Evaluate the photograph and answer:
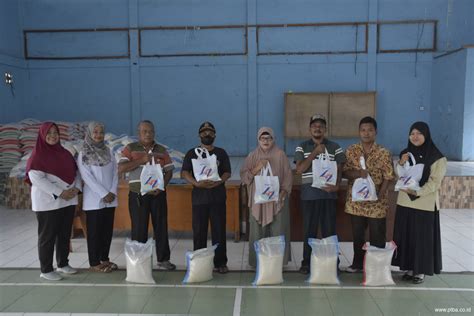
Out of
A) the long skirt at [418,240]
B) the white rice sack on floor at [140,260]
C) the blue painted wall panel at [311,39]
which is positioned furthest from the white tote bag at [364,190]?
the blue painted wall panel at [311,39]

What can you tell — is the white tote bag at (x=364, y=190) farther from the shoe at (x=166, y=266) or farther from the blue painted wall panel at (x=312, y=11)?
the blue painted wall panel at (x=312, y=11)

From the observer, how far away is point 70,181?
3.27 meters

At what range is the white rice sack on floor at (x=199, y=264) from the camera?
315cm

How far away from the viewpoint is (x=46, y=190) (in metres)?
3.09

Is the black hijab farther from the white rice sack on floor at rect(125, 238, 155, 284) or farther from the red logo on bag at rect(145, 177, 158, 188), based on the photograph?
the white rice sack on floor at rect(125, 238, 155, 284)

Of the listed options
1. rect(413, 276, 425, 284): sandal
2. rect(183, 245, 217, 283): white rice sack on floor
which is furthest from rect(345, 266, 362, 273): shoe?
rect(183, 245, 217, 283): white rice sack on floor

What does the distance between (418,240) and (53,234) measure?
2.98 metres

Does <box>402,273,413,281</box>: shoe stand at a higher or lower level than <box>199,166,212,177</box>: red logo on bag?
lower

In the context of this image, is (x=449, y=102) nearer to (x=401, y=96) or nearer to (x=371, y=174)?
(x=401, y=96)

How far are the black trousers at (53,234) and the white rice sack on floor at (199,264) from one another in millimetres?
1100

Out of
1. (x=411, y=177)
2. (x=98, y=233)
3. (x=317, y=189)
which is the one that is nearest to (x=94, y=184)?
Result: (x=98, y=233)

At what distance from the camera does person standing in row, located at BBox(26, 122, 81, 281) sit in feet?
10.2

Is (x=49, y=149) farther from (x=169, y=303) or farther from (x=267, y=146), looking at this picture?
(x=267, y=146)

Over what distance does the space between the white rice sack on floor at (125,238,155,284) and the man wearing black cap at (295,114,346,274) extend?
53.0 inches
